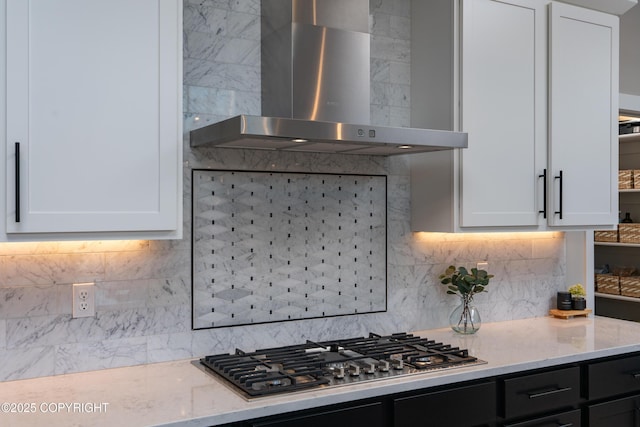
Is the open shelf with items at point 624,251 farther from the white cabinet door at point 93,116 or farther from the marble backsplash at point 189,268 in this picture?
the white cabinet door at point 93,116

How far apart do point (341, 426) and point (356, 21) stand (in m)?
1.54

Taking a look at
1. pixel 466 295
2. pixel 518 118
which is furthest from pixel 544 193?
pixel 466 295

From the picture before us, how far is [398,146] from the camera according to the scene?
2.45 m

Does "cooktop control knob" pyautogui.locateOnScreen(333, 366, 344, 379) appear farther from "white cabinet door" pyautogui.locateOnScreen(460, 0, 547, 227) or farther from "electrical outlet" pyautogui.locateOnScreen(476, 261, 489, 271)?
"electrical outlet" pyautogui.locateOnScreen(476, 261, 489, 271)

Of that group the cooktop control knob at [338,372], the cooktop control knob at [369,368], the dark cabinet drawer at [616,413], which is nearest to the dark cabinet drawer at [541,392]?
the dark cabinet drawer at [616,413]

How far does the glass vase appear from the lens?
290 centimetres

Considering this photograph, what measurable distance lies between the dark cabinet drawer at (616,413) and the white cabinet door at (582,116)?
838mm

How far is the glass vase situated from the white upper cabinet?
0.39m

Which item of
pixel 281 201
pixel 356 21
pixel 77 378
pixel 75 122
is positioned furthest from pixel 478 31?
pixel 77 378

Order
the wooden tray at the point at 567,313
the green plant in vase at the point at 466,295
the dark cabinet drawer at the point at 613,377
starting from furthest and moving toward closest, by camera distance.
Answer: the wooden tray at the point at 567,313 < the green plant in vase at the point at 466,295 < the dark cabinet drawer at the point at 613,377

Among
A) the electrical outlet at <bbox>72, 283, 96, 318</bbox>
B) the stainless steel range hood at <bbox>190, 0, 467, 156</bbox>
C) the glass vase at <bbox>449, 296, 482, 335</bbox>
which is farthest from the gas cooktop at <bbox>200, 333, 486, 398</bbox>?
the stainless steel range hood at <bbox>190, 0, 467, 156</bbox>

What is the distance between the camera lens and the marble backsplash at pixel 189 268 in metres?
2.20

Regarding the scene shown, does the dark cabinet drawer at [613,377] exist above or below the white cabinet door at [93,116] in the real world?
below

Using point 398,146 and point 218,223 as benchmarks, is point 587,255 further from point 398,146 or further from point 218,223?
point 218,223
